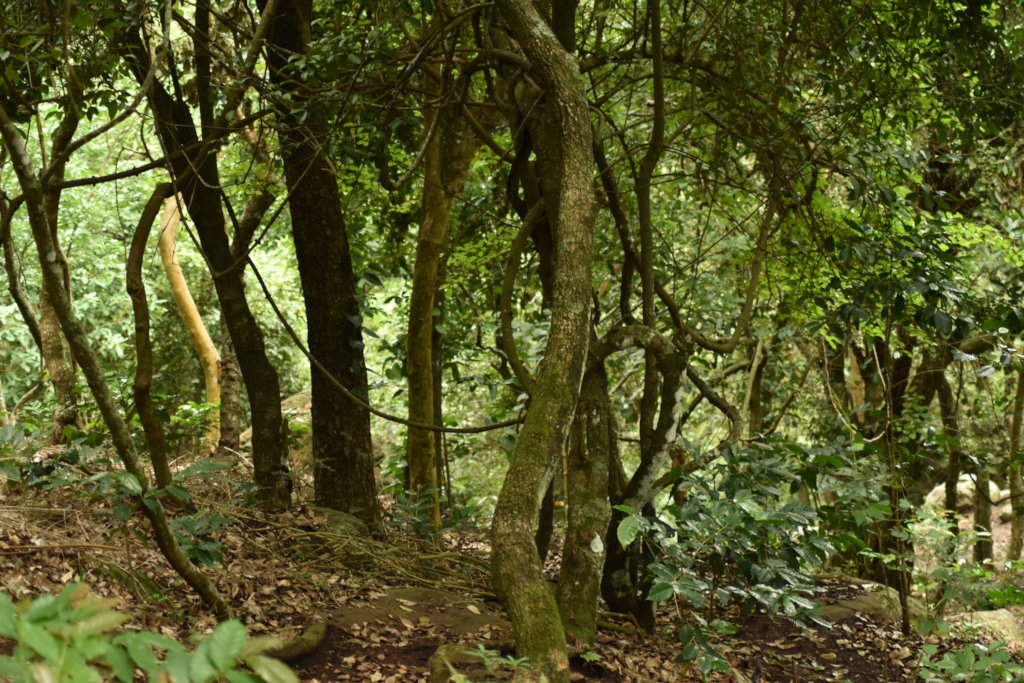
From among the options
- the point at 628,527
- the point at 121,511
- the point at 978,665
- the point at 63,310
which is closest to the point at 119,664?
the point at 63,310

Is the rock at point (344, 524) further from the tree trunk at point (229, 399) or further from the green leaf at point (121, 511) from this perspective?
the tree trunk at point (229, 399)

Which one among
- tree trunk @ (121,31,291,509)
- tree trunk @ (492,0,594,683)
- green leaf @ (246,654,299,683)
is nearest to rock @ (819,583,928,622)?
tree trunk @ (121,31,291,509)

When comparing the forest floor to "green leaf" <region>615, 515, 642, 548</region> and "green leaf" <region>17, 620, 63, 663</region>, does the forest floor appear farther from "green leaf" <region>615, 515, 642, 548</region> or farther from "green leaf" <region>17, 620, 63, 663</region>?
"green leaf" <region>17, 620, 63, 663</region>

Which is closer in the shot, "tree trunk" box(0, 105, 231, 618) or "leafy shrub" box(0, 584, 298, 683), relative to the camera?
"leafy shrub" box(0, 584, 298, 683)

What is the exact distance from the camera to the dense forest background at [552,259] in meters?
3.26

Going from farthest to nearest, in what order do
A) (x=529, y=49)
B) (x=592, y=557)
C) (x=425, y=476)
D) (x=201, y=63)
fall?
1. (x=425, y=476)
2. (x=201, y=63)
3. (x=592, y=557)
4. (x=529, y=49)

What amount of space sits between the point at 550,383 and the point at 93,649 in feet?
5.35

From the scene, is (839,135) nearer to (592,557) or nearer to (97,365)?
(592,557)

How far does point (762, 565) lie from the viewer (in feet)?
12.5

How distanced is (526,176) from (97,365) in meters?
2.25

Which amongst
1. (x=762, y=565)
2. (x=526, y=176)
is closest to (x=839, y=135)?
(x=526, y=176)

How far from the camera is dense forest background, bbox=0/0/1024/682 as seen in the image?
3.26 m

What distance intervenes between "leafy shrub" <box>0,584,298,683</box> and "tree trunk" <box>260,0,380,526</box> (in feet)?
13.5

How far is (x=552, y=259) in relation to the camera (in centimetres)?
428
